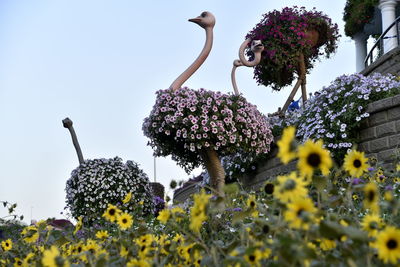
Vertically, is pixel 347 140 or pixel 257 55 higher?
pixel 257 55

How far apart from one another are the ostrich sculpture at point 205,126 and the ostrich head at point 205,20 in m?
1.50

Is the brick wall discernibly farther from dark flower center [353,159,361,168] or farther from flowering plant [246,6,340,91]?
dark flower center [353,159,361,168]

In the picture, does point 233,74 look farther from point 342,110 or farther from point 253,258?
point 253,258

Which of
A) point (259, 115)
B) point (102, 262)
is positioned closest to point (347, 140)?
point (259, 115)

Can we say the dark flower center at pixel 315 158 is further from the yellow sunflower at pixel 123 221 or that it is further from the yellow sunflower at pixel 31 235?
the yellow sunflower at pixel 31 235

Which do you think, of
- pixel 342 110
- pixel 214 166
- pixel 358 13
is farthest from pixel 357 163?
pixel 358 13

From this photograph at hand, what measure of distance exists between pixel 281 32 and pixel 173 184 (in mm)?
6931

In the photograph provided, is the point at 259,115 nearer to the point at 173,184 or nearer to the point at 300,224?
the point at 173,184

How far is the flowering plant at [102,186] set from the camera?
6.77 metres

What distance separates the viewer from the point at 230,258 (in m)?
1.29

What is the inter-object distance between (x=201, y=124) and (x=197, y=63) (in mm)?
1703

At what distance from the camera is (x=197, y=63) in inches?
305

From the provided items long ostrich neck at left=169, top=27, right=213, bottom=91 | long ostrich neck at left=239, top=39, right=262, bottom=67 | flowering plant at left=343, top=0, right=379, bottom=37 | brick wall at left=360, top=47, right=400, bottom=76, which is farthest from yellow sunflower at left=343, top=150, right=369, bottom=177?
flowering plant at left=343, top=0, right=379, bottom=37

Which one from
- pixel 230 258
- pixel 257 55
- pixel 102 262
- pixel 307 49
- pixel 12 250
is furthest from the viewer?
pixel 307 49
